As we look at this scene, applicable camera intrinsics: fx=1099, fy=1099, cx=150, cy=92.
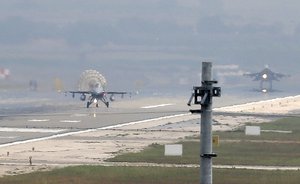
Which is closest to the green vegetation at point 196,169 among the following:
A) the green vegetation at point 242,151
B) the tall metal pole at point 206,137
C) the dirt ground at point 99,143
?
the green vegetation at point 242,151

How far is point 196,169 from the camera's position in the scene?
6147 centimetres

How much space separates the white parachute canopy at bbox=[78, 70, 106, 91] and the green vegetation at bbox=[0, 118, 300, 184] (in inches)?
2243

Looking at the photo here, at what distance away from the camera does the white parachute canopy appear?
482 ft

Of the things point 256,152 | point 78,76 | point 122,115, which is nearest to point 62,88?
point 78,76

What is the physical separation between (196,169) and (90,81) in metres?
88.5

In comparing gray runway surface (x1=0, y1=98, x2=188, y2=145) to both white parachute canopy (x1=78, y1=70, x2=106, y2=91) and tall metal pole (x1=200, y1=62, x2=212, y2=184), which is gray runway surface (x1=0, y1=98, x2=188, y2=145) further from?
tall metal pole (x1=200, y1=62, x2=212, y2=184)

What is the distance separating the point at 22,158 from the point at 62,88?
85.5 meters

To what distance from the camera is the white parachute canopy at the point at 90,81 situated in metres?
147

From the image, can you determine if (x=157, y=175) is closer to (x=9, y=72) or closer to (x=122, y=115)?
(x=122, y=115)

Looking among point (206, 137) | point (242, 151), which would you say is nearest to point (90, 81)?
point (242, 151)

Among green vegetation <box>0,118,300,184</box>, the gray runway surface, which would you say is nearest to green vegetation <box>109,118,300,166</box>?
green vegetation <box>0,118,300,184</box>

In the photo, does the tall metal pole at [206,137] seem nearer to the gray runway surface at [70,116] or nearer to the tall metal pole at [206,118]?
the tall metal pole at [206,118]

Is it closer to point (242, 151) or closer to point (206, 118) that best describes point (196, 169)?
point (242, 151)

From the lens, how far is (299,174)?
5903cm
